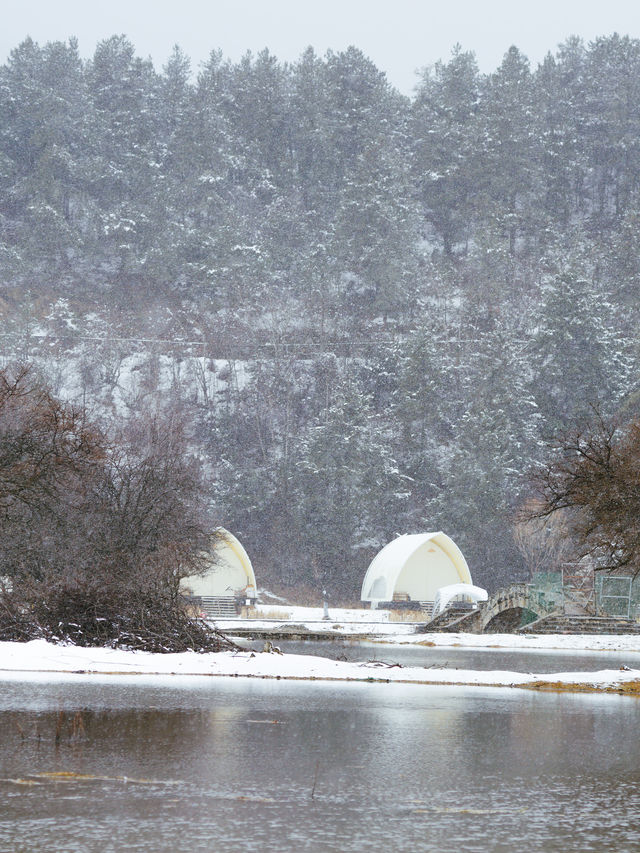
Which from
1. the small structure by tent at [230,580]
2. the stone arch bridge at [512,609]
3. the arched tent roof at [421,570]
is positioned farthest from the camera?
the arched tent roof at [421,570]

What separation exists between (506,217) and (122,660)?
90104 mm

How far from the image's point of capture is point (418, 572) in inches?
2662

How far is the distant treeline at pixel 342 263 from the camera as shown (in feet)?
275

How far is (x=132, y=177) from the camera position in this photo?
109188 millimetres

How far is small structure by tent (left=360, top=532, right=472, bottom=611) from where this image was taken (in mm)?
66250

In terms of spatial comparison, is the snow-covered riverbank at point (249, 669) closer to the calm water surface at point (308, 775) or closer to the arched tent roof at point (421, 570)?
the calm water surface at point (308, 775)

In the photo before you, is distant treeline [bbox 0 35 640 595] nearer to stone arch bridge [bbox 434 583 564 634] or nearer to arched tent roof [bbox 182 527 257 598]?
arched tent roof [bbox 182 527 257 598]

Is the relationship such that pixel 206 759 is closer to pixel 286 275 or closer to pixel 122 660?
pixel 122 660

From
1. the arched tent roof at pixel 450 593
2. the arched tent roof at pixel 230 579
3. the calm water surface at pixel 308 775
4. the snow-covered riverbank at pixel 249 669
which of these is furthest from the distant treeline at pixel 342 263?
the calm water surface at pixel 308 775

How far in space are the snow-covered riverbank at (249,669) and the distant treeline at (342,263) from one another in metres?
59.0

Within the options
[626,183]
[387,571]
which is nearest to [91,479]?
[387,571]

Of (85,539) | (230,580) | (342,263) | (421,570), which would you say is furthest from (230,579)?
(342,263)

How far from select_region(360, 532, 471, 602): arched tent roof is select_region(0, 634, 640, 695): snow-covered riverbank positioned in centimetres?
4627

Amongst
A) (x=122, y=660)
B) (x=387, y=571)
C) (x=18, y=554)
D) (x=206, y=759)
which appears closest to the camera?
(x=206, y=759)
